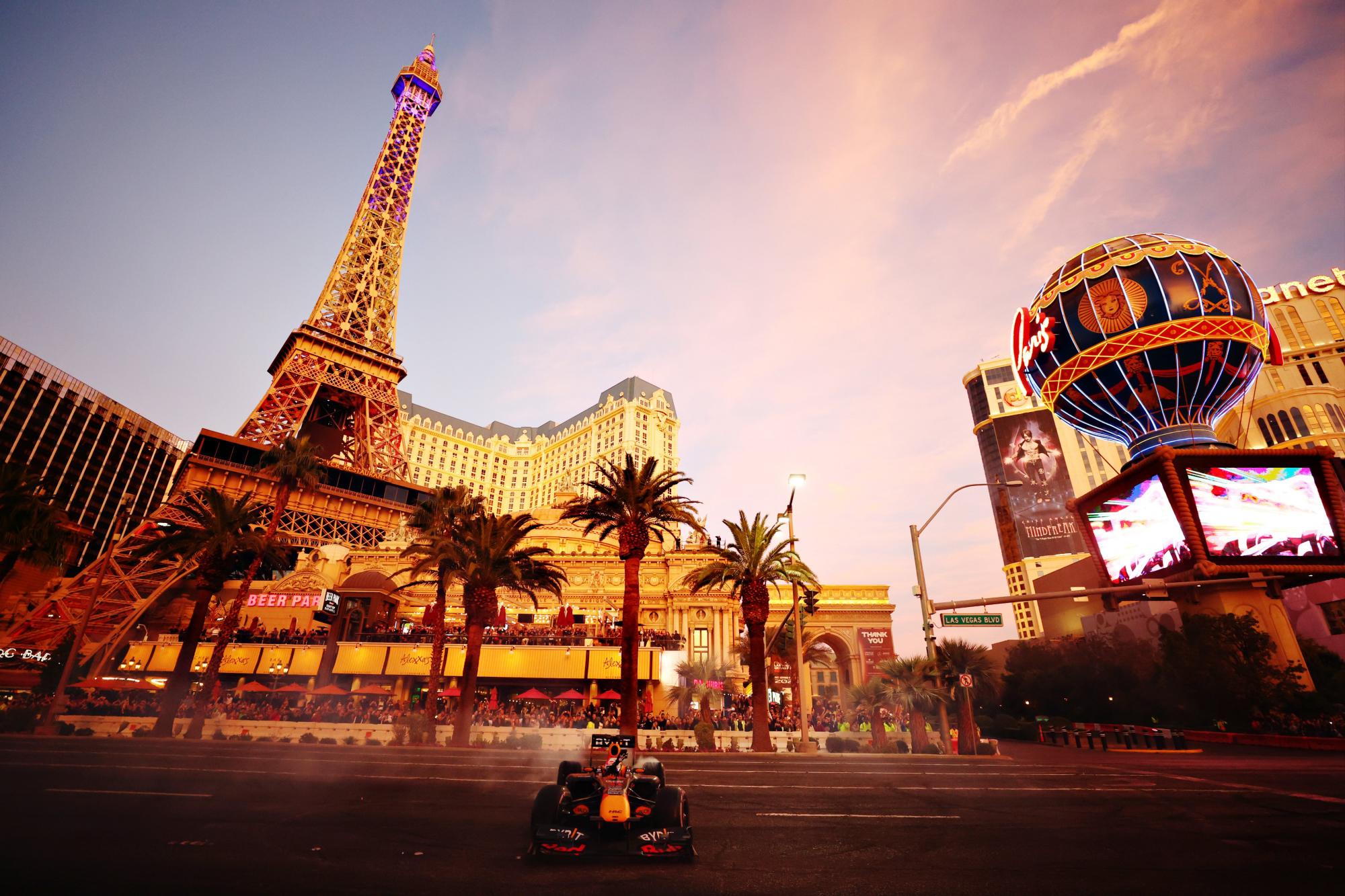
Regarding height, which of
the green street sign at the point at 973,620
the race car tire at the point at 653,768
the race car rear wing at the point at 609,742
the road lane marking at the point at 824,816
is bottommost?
the road lane marking at the point at 824,816

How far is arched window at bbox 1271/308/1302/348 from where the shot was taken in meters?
86.0

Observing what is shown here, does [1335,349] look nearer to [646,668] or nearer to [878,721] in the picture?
[878,721]

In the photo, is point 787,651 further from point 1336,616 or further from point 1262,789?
point 1336,616

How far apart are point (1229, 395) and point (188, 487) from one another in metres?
71.7

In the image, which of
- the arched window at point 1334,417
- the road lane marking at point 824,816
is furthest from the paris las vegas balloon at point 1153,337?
the arched window at point 1334,417

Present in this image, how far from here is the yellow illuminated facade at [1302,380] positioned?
66.7m

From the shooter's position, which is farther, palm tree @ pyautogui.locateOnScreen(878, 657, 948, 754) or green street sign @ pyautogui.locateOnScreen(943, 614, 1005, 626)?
palm tree @ pyautogui.locateOnScreen(878, 657, 948, 754)

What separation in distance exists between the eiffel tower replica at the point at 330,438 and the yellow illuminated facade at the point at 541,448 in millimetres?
69836

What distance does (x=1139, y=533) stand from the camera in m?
35.3

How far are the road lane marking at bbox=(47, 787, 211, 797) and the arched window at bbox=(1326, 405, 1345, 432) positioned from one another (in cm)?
10009

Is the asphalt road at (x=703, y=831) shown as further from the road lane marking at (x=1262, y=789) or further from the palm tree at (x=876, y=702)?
the palm tree at (x=876, y=702)

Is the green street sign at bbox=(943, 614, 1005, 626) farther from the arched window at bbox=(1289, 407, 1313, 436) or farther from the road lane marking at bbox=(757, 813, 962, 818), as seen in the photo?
the arched window at bbox=(1289, 407, 1313, 436)

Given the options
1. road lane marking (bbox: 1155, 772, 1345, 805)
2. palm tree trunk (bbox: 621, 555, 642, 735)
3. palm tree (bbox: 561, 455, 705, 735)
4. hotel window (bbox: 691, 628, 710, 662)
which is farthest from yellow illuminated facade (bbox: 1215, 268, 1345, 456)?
palm tree trunk (bbox: 621, 555, 642, 735)

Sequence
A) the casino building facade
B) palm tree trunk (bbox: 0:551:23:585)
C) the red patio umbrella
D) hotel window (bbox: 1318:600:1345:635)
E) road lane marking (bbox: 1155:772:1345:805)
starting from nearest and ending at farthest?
1. road lane marking (bbox: 1155:772:1345:805)
2. palm tree trunk (bbox: 0:551:23:585)
3. the red patio umbrella
4. hotel window (bbox: 1318:600:1345:635)
5. the casino building facade
